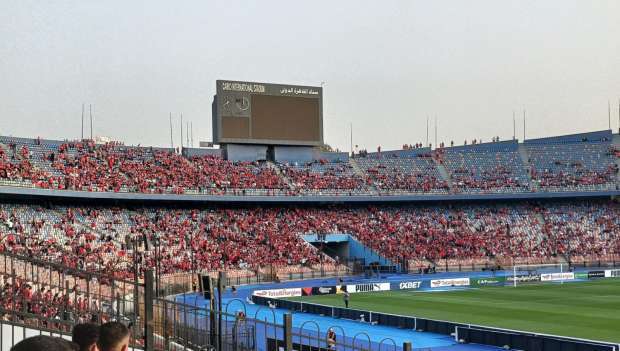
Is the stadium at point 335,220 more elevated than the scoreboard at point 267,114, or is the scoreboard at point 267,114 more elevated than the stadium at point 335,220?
the scoreboard at point 267,114

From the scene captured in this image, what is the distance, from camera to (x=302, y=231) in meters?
70.2

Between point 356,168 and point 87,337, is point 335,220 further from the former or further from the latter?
point 87,337

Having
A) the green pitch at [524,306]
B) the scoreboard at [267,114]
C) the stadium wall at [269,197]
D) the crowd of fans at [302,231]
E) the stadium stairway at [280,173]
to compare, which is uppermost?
the scoreboard at [267,114]

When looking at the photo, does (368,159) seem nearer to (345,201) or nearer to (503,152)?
(345,201)

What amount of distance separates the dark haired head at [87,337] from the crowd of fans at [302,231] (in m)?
41.2

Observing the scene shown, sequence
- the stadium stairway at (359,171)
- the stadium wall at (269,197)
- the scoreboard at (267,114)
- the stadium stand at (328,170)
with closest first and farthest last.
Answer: the stadium wall at (269,197), the stadium stand at (328,170), the scoreboard at (267,114), the stadium stairway at (359,171)

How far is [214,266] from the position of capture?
58.2 meters

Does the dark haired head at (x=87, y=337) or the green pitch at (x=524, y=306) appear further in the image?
the green pitch at (x=524, y=306)

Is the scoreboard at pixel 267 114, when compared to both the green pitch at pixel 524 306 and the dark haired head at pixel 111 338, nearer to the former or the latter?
the green pitch at pixel 524 306

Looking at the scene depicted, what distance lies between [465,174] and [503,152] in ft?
28.4

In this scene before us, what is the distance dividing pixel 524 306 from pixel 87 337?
40324 millimetres

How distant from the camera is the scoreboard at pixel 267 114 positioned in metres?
72.6

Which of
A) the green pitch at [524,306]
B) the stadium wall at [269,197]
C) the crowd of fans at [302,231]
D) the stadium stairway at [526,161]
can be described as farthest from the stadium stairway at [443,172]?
the green pitch at [524,306]

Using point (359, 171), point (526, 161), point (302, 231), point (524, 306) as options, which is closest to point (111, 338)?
point (524, 306)
